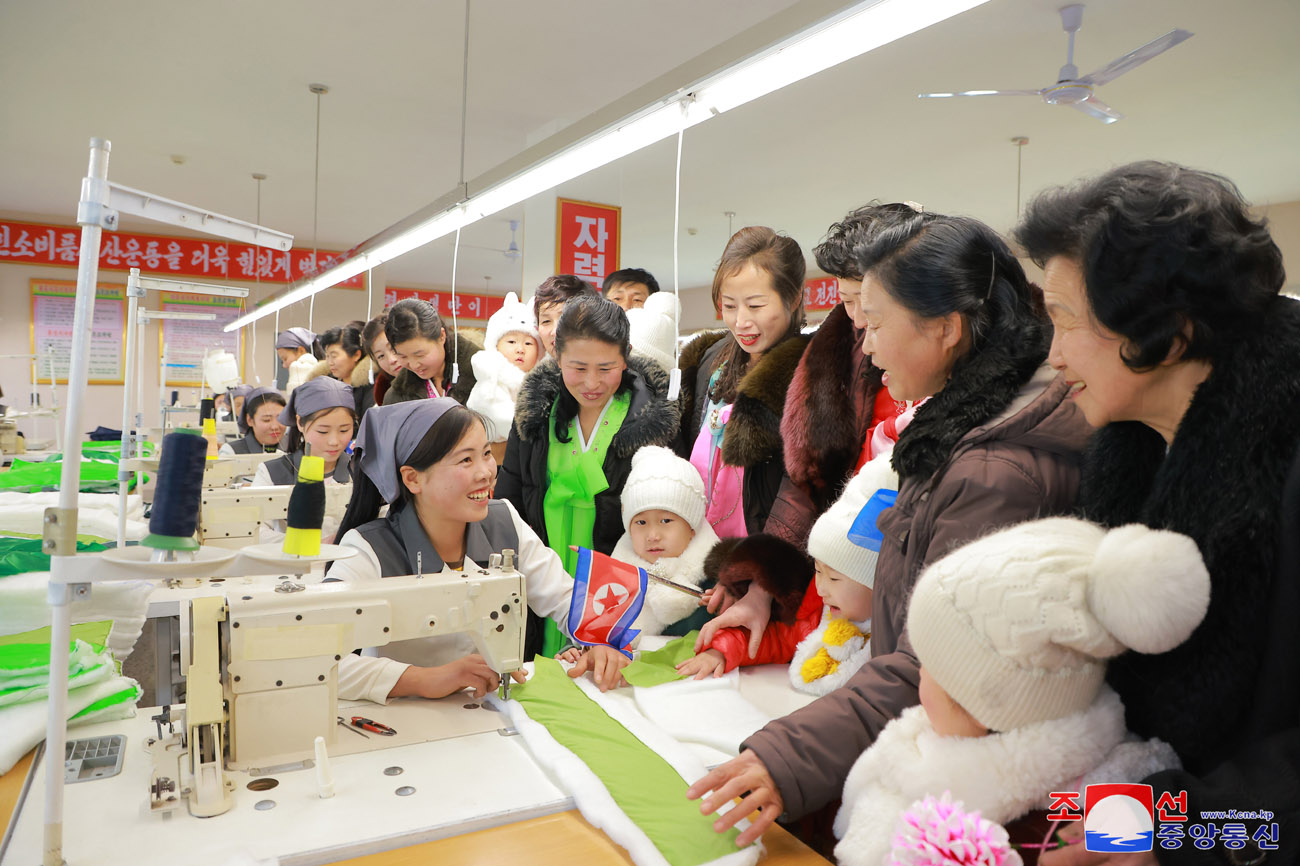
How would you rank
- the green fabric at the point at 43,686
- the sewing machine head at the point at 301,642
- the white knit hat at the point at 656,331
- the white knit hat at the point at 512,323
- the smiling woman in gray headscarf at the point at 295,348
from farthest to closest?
the smiling woman in gray headscarf at the point at 295,348 → the white knit hat at the point at 512,323 → the white knit hat at the point at 656,331 → the green fabric at the point at 43,686 → the sewing machine head at the point at 301,642

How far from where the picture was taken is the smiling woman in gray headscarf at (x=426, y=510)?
1.85m

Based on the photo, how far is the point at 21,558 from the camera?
2.41 meters

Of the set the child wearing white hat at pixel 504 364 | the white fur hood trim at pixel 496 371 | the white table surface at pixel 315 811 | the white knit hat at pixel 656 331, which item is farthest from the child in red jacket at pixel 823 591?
the white fur hood trim at pixel 496 371

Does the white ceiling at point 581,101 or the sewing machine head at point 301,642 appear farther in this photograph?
the white ceiling at point 581,101

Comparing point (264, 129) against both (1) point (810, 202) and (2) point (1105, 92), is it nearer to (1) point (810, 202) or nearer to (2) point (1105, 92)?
(1) point (810, 202)

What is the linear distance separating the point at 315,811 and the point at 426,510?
840mm

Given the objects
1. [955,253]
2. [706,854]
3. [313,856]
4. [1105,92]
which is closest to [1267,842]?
[706,854]

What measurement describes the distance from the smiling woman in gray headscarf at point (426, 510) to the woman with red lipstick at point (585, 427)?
0.48 m

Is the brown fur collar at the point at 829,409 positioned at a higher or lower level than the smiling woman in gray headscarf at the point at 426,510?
higher

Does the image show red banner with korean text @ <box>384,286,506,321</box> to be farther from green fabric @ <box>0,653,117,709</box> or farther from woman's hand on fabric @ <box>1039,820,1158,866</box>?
woman's hand on fabric @ <box>1039,820,1158,866</box>

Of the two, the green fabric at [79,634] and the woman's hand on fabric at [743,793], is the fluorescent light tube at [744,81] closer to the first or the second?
the woman's hand on fabric at [743,793]

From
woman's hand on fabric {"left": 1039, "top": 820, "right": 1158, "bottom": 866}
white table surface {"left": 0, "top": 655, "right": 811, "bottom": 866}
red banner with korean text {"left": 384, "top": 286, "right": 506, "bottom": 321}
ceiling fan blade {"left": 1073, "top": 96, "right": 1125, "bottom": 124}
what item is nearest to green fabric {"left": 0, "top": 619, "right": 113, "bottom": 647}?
white table surface {"left": 0, "top": 655, "right": 811, "bottom": 866}

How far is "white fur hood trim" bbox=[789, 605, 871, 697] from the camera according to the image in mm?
1641

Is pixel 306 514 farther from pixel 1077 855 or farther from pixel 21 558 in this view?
pixel 21 558
